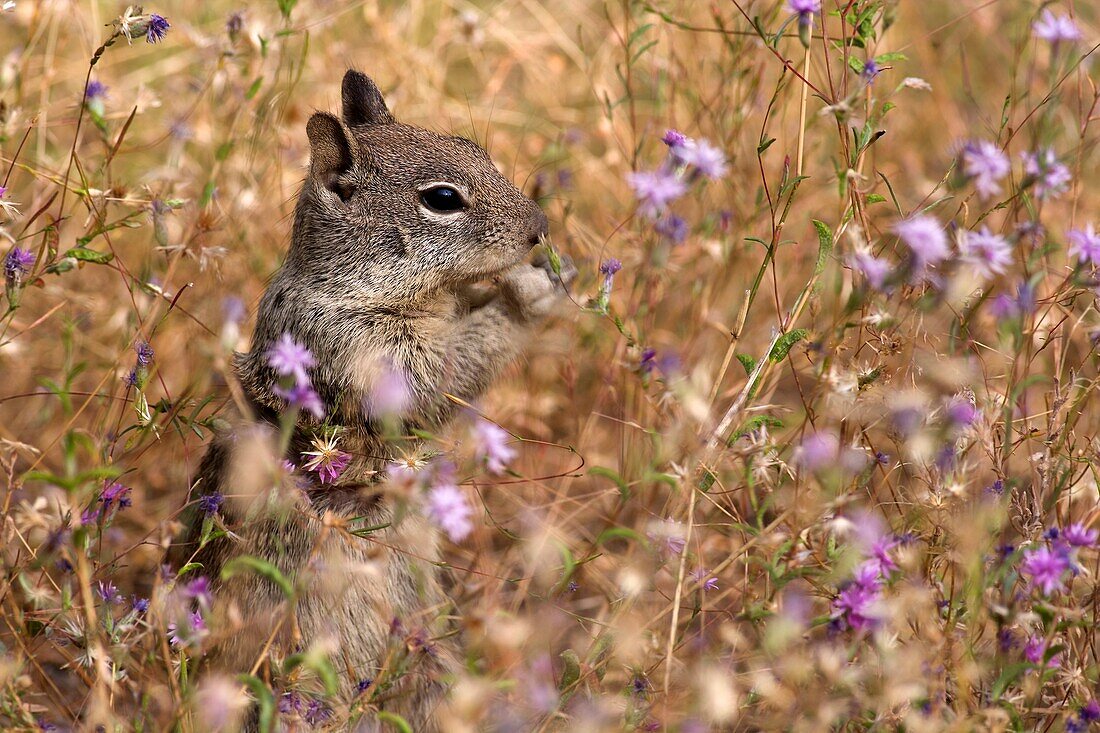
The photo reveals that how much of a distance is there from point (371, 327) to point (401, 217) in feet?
1.22

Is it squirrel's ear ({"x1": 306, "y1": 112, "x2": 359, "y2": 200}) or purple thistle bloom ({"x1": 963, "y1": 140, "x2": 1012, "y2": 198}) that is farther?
squirrel's ear ({"x1": 306, "y1": 112, "x2": 359, "y2": 200})

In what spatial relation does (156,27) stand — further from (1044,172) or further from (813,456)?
(1044,172)

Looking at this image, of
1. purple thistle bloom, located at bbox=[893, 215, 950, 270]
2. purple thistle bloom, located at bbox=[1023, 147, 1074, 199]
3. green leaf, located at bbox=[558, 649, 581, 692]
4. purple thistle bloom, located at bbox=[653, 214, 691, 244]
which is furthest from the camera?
purple thistle bloom, located at bbox=[653, 214, 691, 244]

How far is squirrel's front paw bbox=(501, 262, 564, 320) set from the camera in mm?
3561

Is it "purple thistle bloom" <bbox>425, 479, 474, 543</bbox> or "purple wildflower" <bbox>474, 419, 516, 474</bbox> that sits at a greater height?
"purple wildflower" <bbox>474, 419, 516, 474</bbox>

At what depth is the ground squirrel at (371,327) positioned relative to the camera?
2.99m

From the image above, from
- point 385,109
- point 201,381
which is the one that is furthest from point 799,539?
point 385,109

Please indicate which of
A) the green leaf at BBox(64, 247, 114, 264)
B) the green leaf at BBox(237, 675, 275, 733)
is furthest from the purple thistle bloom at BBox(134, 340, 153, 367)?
the green leaf at BBox(237, 675, 275, 733)

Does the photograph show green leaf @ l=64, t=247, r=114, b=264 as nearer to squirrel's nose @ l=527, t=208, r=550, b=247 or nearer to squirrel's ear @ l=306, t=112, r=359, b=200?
squirrel's ear @ l=306, t=112, r=359, b=200

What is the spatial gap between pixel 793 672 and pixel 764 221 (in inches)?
111

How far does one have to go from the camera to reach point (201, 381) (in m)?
2.30

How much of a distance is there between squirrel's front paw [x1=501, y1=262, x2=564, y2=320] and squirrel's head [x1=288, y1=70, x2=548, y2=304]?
0.22ft

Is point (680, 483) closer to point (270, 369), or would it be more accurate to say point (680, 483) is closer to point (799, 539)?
point (799, 539)

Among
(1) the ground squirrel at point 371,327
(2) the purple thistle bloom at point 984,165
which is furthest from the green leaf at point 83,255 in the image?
(2) the purple thistle bloom at point 984,165
